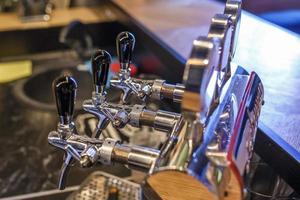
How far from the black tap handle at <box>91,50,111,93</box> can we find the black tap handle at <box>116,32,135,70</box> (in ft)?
0.13

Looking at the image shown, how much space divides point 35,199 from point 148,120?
59 centimetres

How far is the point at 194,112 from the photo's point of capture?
1.15ft

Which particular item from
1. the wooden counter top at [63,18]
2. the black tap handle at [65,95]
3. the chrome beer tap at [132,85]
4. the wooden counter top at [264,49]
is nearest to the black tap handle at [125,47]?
the chrome beer tap at [132,85]

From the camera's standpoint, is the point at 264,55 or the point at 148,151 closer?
the point at 148,151

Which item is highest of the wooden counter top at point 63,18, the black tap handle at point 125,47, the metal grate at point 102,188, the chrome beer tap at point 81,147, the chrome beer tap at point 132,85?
the black tap handle at point 125,47

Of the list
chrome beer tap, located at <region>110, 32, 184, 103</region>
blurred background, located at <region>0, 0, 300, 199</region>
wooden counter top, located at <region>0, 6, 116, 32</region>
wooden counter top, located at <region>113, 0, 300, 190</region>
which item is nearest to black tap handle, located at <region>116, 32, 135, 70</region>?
chrome beer tap, located at <region>110, 32, 184, 103</region>

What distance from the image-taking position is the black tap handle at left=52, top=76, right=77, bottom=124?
1.55 feet

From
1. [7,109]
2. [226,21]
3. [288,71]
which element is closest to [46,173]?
[7,109]

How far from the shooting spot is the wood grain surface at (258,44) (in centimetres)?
73

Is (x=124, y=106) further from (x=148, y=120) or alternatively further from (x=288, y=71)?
(x=288, y=71)

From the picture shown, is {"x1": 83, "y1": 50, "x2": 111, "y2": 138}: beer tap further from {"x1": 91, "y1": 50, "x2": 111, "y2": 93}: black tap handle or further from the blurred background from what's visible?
the blurred background

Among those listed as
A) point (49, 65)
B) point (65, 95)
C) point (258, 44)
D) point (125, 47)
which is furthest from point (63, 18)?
point (65, 95)

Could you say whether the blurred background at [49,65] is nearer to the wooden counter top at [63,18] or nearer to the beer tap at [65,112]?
the wooden counter top at [63,18]

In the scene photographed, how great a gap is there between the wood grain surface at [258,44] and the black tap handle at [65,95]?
1.21 ft
